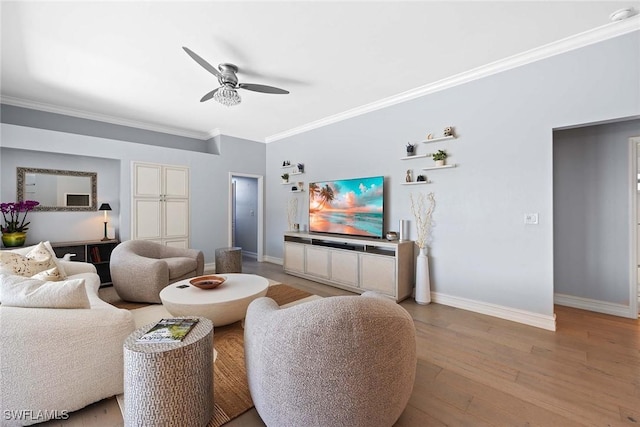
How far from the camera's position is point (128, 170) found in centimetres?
447

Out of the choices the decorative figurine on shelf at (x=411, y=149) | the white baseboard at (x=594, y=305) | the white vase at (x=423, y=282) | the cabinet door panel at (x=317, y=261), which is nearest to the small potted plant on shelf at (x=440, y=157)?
the decorative figurine on shelf at (x=411, y=149)

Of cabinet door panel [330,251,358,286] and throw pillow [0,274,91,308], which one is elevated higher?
throw pillow [0,274,91,308]

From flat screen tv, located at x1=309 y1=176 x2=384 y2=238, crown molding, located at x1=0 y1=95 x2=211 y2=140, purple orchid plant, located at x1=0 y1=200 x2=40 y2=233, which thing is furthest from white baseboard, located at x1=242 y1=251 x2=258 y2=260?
purple orchid plant, located at x1=0 y1=200 x2=40 y2=233

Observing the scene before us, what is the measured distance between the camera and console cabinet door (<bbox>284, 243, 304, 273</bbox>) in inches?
183

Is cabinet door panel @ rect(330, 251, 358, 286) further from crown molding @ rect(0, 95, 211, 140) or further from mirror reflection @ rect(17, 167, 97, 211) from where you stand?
mirror reflection @ rect(17, 167, 97, 211)

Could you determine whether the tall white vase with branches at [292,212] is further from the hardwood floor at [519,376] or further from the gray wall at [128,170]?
the hardwood floor at [519,376]

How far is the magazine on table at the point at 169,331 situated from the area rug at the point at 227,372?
0.52 metres

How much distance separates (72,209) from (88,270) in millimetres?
1882

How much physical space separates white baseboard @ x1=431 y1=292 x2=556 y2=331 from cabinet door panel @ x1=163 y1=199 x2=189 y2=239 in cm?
435

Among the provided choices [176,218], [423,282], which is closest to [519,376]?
[423,282]

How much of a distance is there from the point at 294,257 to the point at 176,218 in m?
2.29

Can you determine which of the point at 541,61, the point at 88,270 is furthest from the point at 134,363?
the point at 541,61

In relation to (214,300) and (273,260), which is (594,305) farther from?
(273,260)

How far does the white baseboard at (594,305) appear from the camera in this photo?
2949 millimetres
